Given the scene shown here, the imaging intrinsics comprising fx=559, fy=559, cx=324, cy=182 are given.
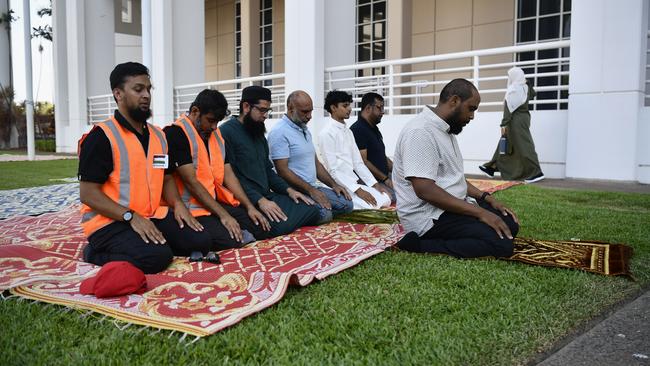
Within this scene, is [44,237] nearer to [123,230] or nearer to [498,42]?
[123,230]

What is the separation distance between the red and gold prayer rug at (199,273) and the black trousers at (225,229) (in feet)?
0.31

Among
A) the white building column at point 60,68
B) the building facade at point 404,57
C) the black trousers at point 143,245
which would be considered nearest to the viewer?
the black trousers at point 143,245

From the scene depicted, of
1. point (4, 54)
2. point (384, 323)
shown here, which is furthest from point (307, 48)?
point (4, 54)

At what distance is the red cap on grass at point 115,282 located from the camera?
2629mm

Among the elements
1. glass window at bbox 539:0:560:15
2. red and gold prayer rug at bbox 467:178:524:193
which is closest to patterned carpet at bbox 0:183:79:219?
red and gold prayer rug at bbox 467:178:524:193

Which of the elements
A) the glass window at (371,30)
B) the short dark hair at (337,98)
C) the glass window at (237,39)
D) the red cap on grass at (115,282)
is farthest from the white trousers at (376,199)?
the glass window at (237,39)

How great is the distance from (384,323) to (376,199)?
3509 millimetres

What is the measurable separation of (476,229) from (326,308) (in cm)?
138

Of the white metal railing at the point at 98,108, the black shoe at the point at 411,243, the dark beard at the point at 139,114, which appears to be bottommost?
the black shoe at the point at 411,243

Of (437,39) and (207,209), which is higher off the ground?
(437,39)

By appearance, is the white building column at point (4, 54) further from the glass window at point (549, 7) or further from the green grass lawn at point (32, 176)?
the glass window at point (549, 7)

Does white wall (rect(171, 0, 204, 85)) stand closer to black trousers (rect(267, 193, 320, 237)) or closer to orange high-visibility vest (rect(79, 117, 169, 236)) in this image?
black trousers (rect(267, 193, 320, 237))

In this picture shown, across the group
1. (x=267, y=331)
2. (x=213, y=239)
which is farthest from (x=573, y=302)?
(x=213, y=239)

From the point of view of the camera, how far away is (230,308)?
2.49 metres
